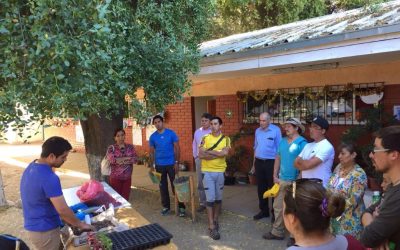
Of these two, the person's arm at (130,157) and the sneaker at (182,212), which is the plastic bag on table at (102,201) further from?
the sneaker at (182,212)

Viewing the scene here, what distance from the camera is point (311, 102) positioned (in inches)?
299

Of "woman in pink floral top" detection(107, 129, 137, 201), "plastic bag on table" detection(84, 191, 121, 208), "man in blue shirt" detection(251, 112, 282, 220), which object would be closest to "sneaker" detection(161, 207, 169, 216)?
"woman in pink floral top" detection(107, 129, 137, 201)

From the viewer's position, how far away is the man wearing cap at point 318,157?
14.4 ft

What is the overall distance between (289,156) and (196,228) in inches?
76.8

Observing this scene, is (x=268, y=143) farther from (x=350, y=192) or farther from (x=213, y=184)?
(x=350, y=192)

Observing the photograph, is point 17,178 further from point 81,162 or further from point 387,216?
point 387,216

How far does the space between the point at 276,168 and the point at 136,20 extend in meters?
2.80

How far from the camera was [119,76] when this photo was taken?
11.6 feet

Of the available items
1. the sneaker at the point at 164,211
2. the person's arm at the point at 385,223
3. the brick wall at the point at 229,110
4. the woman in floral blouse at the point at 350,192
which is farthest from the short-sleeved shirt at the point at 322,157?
the brick wall at the point at 229,110

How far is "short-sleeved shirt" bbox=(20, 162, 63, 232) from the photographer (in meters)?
3.17

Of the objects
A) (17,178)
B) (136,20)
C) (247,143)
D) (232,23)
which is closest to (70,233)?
(136,20)

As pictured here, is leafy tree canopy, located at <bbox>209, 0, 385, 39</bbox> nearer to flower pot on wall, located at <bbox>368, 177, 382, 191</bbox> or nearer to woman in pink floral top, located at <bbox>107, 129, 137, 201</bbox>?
woman in pink floral top, located at <bbox>107, 129, 137, 201</bbox>

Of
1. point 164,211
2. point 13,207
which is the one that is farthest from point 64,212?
point 13,207

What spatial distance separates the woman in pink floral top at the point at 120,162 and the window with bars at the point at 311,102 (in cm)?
357
